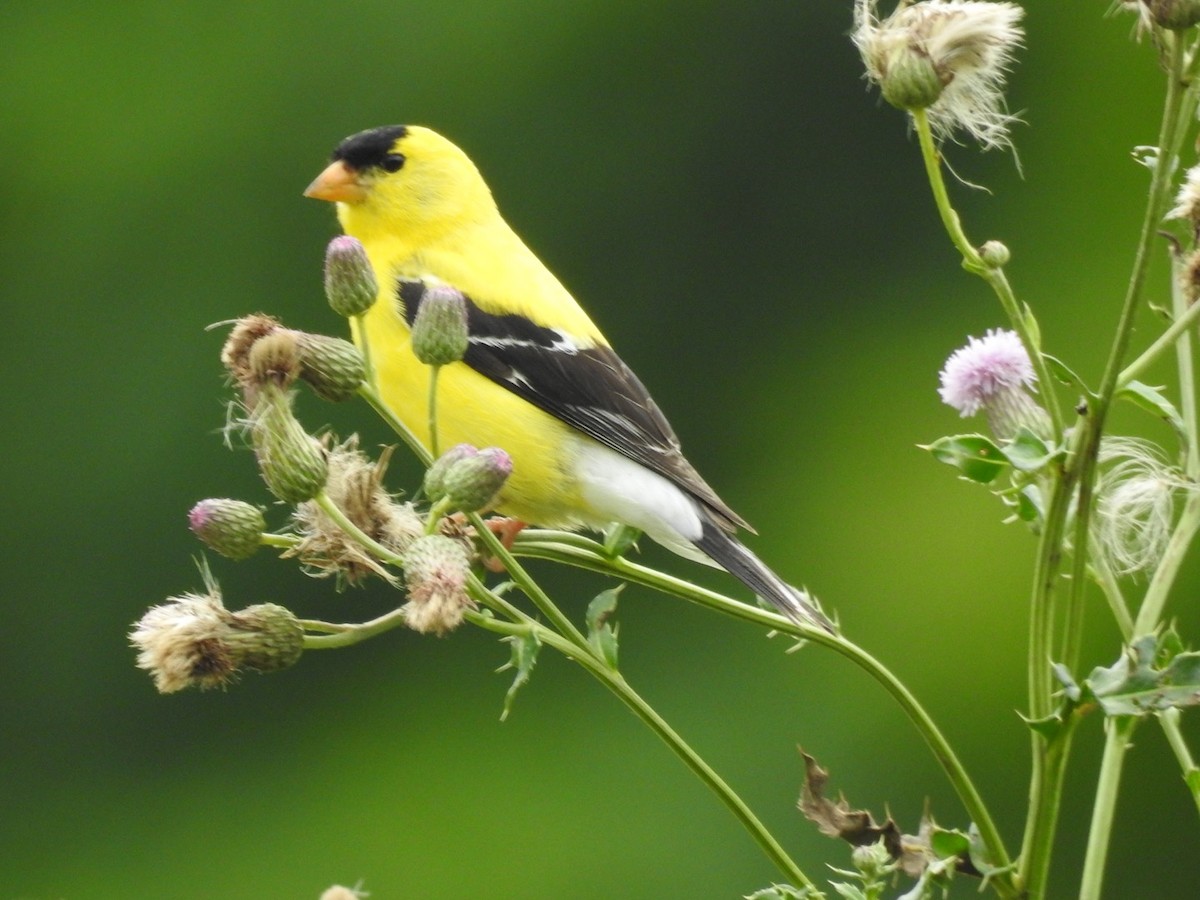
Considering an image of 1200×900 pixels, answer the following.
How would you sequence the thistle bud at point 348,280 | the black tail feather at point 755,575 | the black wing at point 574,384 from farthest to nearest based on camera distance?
the black wing at point 574,384 → the black tail feather at point 755,575 → the thistle bud at point 348,280

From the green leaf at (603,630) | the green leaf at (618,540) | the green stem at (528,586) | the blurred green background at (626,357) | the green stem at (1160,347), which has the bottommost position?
the blurred green background at (626,357)

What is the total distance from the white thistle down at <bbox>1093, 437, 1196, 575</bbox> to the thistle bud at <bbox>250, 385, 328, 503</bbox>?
722 mm

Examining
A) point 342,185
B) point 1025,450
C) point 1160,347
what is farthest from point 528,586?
point 342,185

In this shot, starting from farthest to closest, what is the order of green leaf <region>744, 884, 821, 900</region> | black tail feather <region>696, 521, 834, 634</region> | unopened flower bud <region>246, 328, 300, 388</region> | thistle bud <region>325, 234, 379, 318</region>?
black tail feather <region>696, 521, 834, 634</region> < thistle bud <region>325, 234, 379, 318</region> < unopened flower bud <region>246, 328, 300, 388</region> < green leaf <region>744, 884, 821, 900</region>

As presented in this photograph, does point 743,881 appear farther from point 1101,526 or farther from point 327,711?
point 1101,526

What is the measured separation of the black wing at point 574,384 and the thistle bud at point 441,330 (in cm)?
89

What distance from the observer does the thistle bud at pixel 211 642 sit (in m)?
1.59

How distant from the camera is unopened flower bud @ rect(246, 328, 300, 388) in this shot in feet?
5.51

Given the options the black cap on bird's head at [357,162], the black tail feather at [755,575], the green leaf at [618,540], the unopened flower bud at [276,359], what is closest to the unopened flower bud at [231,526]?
the unopened flower bud at [276,359]

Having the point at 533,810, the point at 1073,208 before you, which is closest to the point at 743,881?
the point at 533,810

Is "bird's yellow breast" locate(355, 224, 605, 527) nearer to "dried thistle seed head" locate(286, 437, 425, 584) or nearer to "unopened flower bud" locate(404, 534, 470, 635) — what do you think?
"dried thistle seed head" locate(286, 437, 425, 584)

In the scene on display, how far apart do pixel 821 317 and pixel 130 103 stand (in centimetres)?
391

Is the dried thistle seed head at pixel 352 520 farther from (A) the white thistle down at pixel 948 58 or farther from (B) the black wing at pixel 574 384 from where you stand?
(B) the black wing at pixel 574 384

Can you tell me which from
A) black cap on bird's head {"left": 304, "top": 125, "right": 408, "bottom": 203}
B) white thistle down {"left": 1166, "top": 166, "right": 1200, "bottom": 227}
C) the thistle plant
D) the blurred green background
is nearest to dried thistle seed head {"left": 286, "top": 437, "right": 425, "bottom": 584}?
the thistle plant
